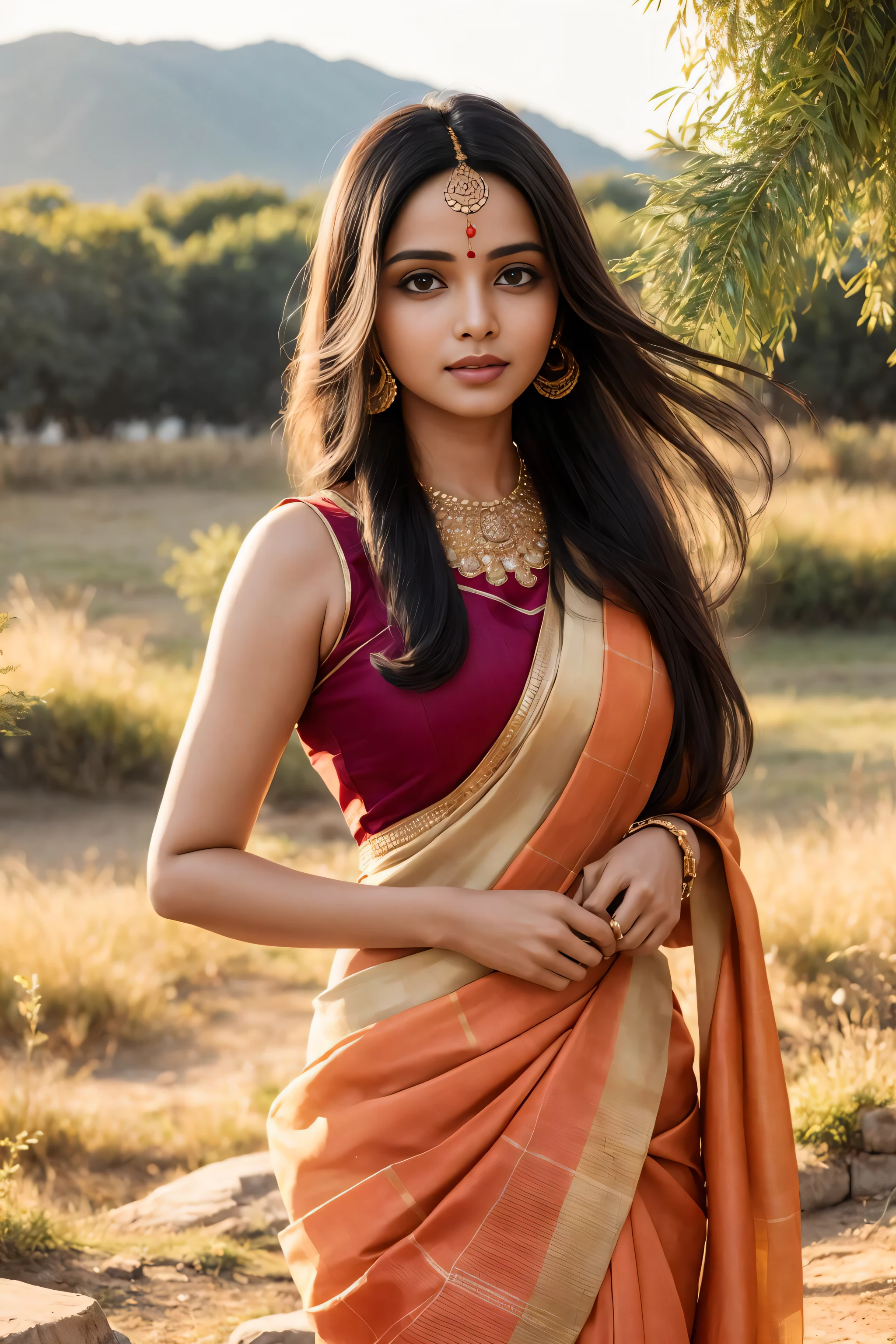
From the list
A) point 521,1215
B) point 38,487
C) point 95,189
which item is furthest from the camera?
point 95,189

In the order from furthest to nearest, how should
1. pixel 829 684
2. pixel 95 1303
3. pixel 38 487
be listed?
pixel 38 487, pixel 829 684, pixel 95 1303

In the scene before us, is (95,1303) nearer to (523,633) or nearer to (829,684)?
(523,633)

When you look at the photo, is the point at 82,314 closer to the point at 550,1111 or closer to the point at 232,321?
the point at 232,321

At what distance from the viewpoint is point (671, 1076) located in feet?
4.99

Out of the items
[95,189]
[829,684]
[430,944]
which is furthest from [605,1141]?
[95,189]

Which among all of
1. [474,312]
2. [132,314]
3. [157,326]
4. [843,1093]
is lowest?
[843,1093]

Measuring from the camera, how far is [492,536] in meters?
1.59

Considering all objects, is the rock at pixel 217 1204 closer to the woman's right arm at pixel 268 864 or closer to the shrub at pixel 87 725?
the woman's right arm at pixel 268 864

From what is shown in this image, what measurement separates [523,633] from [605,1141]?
602 mm

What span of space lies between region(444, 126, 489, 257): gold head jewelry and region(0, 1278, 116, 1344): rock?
147 cm

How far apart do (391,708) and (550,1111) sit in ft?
1.61

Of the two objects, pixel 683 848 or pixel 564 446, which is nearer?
pixel 683 848

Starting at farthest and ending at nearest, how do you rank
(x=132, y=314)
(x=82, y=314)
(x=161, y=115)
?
(x=161, y=115), (x=132, y=314), (x=82, y=314)

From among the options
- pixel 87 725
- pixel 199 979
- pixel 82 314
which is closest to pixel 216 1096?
pixel 199 979
